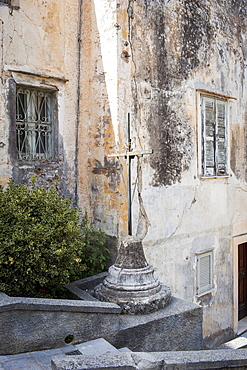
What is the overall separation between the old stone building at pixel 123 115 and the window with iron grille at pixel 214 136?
0.13ft

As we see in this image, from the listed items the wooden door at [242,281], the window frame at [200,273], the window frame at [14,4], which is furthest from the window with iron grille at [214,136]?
the window frame at [14,4]

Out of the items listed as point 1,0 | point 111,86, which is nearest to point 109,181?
point 111,86

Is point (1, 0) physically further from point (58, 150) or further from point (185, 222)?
point (185, 222)

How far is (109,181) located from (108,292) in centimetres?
204

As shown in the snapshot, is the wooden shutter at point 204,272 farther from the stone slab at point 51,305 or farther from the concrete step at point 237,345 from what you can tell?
the stone slab at point 51,305

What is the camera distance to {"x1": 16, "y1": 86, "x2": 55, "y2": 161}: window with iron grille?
20.0 feet

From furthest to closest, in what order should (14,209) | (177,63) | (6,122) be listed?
(177,63) → (6,122) → (14,209)

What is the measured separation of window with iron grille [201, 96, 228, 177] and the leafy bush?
4009mm

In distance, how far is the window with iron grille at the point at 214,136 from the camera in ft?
26.2

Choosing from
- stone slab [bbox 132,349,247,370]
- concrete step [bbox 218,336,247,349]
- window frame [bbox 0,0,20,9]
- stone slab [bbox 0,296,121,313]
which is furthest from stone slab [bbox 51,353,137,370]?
window frame [bbox 0,0,20,9]

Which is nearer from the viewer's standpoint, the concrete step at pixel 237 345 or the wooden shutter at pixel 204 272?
the concrete step at pixel 237 345

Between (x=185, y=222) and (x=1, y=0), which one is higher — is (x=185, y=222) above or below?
below

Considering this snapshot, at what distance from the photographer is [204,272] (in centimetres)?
816

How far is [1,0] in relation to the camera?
5914 millimetres
